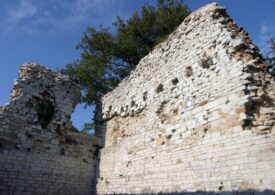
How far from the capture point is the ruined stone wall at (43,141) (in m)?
10.1

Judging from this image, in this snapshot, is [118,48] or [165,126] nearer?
[165,126]

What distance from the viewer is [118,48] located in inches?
725

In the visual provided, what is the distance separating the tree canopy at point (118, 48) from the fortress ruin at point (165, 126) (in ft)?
16.1

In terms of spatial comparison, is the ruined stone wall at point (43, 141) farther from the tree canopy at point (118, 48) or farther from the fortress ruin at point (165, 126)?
the tree canopy at point (118, 48)

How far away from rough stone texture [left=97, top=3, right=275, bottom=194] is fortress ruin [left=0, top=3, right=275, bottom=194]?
0.02 meters

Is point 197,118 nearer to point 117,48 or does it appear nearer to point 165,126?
point 165,126

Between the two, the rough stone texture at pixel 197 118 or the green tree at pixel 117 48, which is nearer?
the rough stone texture at pixel 197 118

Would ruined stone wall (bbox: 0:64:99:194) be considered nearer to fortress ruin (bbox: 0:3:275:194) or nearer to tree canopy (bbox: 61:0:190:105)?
fortress ruin (bbox: 0:3:275:194)

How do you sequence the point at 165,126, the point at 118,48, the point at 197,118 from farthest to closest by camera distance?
the point at 118,48 < the point at 165,126 < the point at 197,118

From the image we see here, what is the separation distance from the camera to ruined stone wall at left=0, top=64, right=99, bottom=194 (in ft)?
33.3

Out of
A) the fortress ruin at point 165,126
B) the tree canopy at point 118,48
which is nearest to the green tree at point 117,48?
the tree canopy at point 118,48

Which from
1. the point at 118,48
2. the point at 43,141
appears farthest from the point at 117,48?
the point at 43,141

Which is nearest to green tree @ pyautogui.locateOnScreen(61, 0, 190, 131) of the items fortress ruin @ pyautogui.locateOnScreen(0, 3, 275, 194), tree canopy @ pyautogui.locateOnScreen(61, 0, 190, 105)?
tree canopy @ pyautogui.locateOnScreen(61, 0, 190, 105)

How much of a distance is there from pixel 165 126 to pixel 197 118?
140 cm
